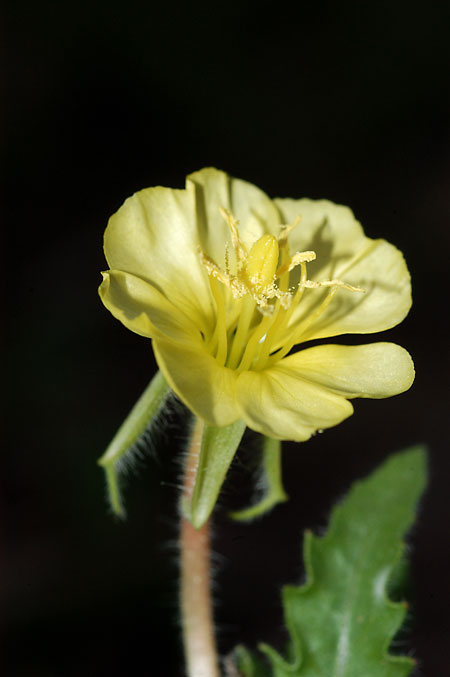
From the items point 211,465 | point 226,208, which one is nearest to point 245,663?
point 211,465

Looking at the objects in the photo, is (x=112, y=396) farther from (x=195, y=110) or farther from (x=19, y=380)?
(x=195, y=110)

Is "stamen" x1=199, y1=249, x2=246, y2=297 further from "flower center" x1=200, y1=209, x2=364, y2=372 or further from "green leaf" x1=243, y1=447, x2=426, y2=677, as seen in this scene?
"green leaf" x1=243, y1=447, x2=426, y2=677

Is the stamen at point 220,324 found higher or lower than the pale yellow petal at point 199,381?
higher

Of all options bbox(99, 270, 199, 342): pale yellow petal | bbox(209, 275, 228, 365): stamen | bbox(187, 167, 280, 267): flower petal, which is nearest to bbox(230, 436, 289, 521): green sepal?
bbox(209, 275, 228, 365): stamen

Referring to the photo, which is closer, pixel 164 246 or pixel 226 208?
pixel 164 246

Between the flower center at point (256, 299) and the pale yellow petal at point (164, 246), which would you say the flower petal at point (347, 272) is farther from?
the pale yellow petal at point (164, 246)

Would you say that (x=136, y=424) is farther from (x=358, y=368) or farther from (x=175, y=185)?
(x=175, y=185)

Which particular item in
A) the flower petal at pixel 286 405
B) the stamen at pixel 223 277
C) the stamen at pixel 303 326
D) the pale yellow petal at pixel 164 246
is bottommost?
the flower petal at pixel 286 405

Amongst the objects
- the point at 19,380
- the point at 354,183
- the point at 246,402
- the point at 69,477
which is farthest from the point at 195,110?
the point at 246,402

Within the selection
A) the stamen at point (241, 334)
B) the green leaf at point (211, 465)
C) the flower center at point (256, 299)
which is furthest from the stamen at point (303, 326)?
the green leaf at point (211, 465)
